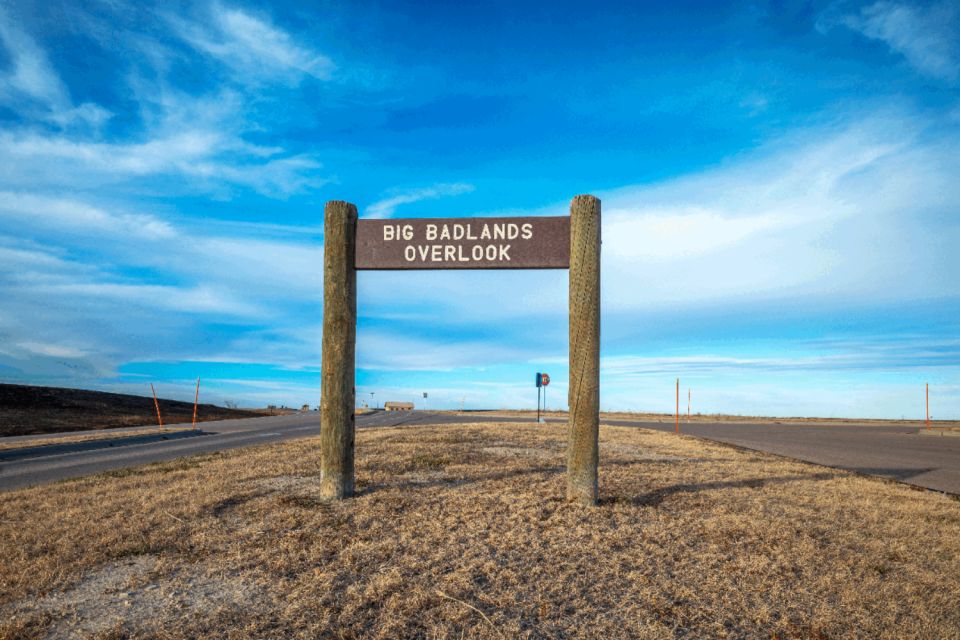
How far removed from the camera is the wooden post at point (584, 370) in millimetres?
6238

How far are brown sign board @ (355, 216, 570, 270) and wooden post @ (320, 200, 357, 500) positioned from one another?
A: 0.22 meters

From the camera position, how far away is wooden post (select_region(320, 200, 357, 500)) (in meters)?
6.39

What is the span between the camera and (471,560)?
14.3 feet

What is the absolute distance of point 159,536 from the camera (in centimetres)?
504

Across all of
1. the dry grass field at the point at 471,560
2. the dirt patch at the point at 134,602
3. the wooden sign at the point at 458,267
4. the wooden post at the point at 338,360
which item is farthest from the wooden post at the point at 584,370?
the dirt patch at the point at 134,602

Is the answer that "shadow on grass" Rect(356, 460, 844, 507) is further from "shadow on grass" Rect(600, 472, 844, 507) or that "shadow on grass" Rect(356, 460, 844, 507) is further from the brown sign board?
the brown sign board

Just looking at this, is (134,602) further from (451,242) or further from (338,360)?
(451,242)

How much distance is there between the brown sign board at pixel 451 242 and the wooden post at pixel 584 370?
589 mm

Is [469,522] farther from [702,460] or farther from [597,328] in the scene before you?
[702,460]

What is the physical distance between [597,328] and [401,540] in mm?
3115

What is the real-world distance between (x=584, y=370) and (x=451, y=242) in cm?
226

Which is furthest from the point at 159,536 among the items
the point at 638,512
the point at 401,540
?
the point at 638,512

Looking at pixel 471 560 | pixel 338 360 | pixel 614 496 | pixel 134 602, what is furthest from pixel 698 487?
pixel 134 602

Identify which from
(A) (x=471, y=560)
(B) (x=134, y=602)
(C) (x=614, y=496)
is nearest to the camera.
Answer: (B) (x=134, y=602)
